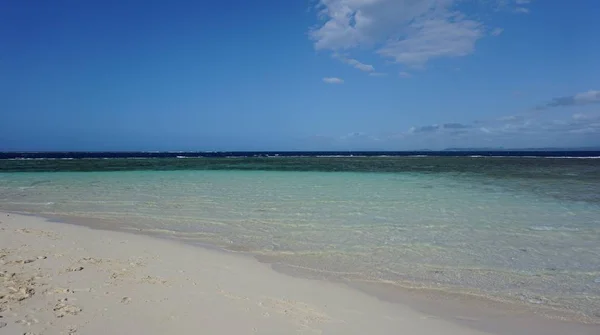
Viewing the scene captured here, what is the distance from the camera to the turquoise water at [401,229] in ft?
19.2

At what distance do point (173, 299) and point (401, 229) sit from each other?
6.04 m

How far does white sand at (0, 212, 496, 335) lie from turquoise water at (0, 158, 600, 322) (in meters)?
1.09

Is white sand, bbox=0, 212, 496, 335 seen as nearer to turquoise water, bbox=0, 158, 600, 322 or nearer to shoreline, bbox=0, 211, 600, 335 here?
shoreline, bbox=0, 211, 600, 335

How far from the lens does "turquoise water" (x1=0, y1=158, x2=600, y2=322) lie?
5.86 m

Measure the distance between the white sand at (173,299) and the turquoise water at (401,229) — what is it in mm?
1086

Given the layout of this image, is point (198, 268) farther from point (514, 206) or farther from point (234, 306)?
point (514, 206)

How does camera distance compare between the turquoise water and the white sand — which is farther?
the turquoise water

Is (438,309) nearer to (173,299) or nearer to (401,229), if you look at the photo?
(173,299)

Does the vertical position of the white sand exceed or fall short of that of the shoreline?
it exceeds it

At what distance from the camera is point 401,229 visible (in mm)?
9055

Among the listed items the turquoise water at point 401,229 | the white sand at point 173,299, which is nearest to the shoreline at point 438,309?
the white sand at point 173,299

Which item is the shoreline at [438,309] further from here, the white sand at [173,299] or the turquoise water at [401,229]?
the turquoise water at [401,229]

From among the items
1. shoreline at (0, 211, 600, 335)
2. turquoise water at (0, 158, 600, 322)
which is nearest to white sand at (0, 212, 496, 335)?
shoreline at (0, 211, 600, 335)

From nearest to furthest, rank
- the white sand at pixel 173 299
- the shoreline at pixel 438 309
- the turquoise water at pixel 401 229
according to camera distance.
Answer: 1. the white sand at pixel 173 299
2. the shoreline at pixel 438 309
3. the turquoise water at pixel 401 229
